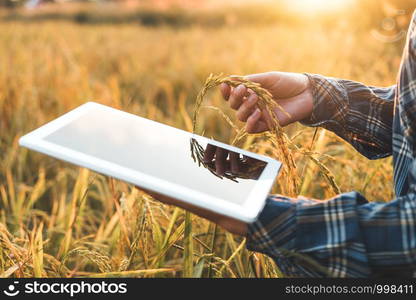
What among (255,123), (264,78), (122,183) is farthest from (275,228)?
(122,183)

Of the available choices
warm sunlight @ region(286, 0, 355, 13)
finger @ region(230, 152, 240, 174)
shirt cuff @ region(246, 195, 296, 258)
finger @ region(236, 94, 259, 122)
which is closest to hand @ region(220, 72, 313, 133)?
finger @ region(236, 94, 259, 122)

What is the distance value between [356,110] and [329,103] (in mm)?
69

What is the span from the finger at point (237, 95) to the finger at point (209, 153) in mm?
136

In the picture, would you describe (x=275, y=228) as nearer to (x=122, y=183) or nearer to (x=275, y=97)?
(x=275, y=97)

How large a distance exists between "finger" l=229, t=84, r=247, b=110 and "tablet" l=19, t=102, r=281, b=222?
0.12m

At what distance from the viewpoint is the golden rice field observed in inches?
47.9

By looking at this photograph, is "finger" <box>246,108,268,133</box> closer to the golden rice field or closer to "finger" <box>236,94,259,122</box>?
"finger" <box>236,94,259,122</box>

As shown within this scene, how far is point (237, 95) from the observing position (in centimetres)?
108

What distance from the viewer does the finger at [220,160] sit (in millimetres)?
954

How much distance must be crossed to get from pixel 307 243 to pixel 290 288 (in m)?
0.23

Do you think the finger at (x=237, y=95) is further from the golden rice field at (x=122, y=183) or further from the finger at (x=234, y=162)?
the golden rice field at (x=122, y=183)

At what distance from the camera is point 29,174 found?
7.61 ft

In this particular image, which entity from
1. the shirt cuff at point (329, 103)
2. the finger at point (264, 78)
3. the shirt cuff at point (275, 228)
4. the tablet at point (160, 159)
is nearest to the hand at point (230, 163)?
the tablet at point (160, 159)

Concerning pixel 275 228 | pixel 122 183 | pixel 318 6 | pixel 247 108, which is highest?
pixel 247 108
